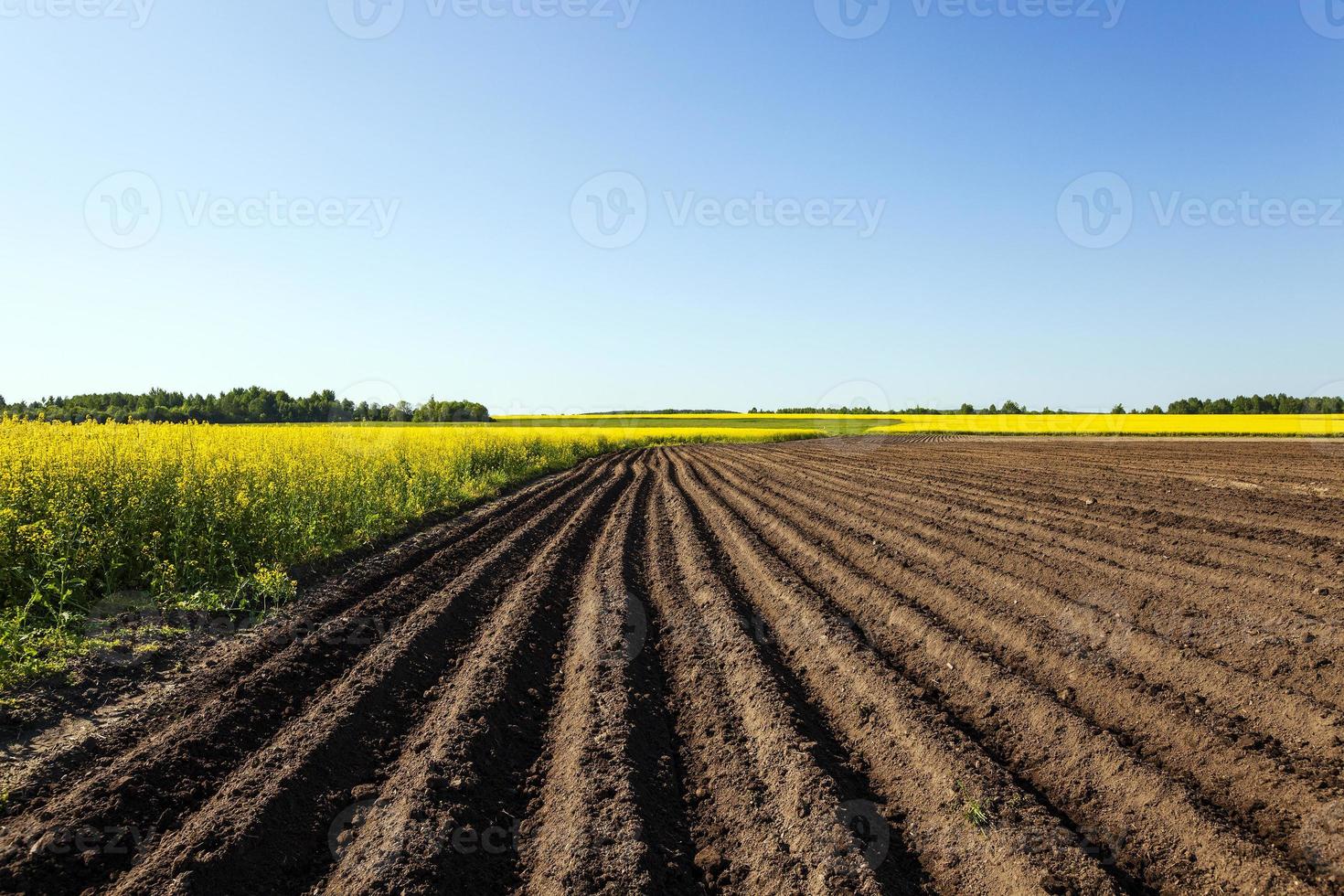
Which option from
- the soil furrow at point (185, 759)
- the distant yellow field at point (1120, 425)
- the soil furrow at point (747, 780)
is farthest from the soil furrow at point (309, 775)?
the distant yellow field at point (1120, 425)

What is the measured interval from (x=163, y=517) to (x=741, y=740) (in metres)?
7.20

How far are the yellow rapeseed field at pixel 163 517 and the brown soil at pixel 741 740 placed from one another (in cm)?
112

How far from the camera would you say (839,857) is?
318 cm

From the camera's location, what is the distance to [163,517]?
7.67 m

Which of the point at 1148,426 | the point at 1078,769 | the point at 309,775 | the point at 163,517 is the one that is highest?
the point at 1148,426

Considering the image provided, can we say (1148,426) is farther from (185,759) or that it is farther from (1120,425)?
(185,759)

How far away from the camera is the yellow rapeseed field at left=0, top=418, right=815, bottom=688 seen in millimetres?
6184

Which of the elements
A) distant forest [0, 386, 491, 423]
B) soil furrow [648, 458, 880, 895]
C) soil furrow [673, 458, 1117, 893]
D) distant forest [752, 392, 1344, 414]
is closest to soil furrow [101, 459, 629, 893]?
soil furrow [648, 458, 880, 895]

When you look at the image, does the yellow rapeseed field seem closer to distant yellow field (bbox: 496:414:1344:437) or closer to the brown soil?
the brown soil

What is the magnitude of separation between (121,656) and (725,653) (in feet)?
16.2

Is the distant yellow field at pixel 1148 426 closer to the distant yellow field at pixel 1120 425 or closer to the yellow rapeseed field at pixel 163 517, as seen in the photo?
the distant yellow field at pixel 1120 425

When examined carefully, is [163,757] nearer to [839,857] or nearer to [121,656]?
[121,656]

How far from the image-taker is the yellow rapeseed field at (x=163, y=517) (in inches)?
243

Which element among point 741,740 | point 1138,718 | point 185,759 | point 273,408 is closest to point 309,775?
point 185,759
